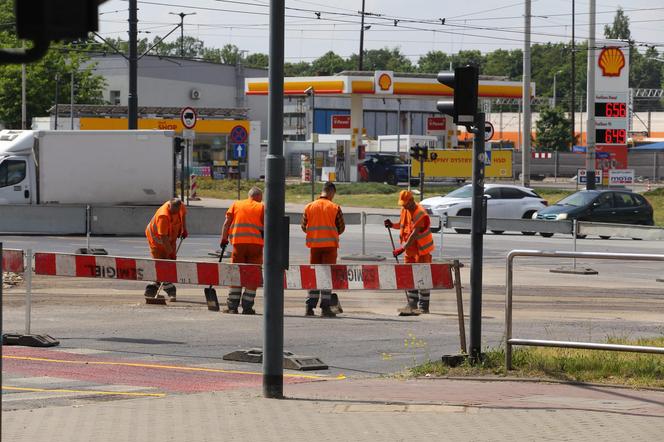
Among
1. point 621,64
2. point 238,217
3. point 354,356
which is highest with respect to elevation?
point 621,64

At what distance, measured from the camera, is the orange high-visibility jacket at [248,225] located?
17.0 metres

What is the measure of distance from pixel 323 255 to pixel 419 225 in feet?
4.64

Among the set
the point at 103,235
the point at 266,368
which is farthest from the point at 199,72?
the point at 266,368

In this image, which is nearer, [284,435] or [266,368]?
[284,435]

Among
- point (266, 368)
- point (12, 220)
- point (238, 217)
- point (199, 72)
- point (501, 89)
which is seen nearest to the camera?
point (266, 368)

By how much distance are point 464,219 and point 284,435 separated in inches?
927

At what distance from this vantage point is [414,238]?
56.6ft

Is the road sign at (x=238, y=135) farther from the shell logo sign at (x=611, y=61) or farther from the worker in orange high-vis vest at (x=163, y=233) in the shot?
the worker in orange high-vis vest at (x=163, y=233)

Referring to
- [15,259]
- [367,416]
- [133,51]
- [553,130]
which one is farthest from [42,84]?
[367,416]

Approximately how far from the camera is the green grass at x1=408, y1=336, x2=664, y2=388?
36.4ft

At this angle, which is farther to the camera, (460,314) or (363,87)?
(363,87)

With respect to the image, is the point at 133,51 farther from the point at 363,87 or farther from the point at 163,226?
the point at 363,87

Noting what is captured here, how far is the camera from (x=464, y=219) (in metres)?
31.6

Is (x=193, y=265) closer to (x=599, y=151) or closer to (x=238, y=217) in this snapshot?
(x=238, y=217)
